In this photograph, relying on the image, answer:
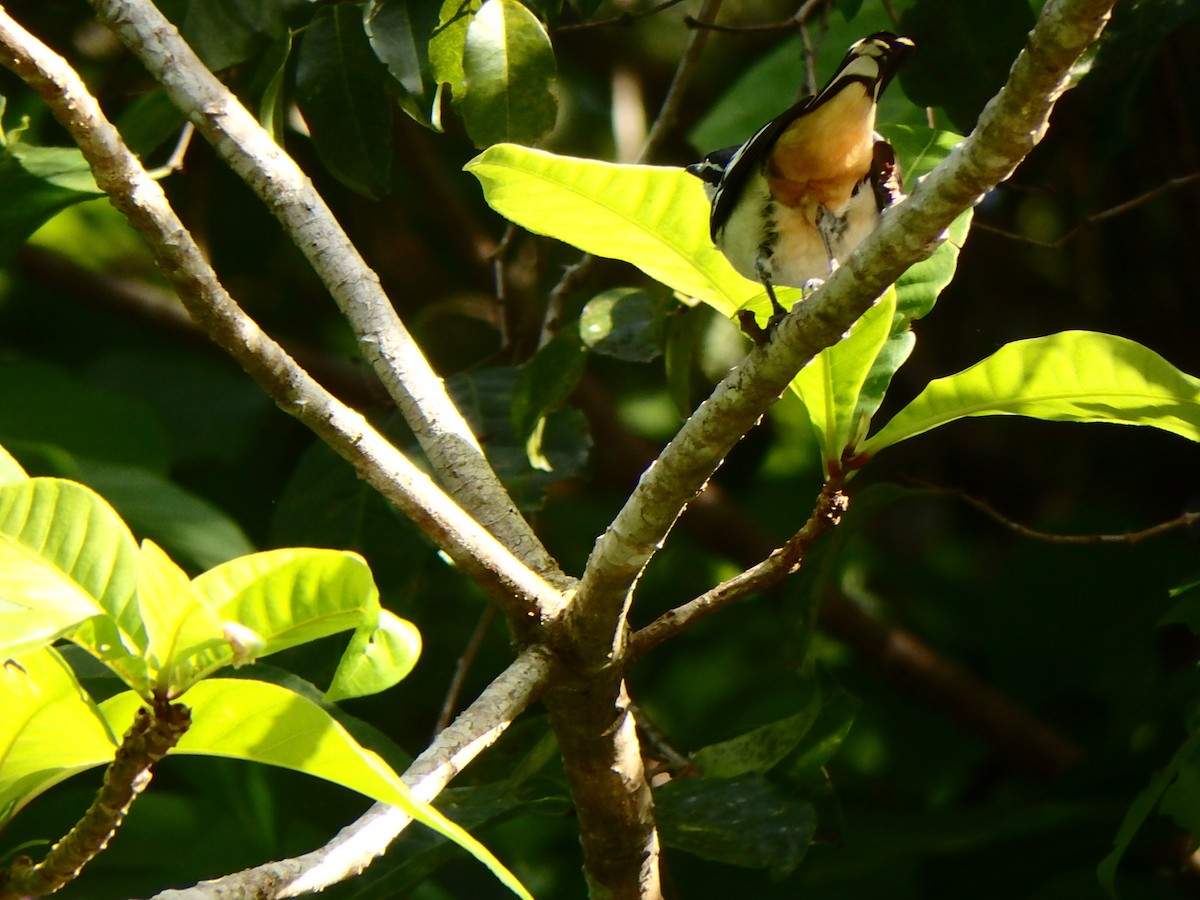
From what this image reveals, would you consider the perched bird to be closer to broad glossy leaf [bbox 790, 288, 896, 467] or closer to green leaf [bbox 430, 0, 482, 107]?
broad glossy leaf [bbox 790, 288, 896, 467]

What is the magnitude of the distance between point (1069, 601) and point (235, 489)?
5.16ft

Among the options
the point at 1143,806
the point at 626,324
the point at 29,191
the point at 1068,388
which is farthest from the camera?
the point at 626,324

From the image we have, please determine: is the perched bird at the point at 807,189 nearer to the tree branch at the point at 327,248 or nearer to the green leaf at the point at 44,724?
the tree branch at the point at 327,248

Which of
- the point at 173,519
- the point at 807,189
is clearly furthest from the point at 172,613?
the point at 173,519

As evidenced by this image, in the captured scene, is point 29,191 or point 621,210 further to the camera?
point 29,191

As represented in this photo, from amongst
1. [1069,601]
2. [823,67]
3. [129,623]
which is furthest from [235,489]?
[129,623]

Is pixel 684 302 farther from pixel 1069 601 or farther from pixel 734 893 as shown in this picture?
pixel 1069 601

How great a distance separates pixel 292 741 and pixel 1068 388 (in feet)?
2.10

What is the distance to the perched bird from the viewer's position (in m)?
1.18

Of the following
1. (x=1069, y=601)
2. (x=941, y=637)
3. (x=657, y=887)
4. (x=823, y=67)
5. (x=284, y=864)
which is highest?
(x=823, y=67)

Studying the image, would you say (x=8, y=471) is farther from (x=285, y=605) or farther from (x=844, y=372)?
(x=844, y=372)

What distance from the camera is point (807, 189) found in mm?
1293

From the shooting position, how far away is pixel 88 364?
267 centimetres

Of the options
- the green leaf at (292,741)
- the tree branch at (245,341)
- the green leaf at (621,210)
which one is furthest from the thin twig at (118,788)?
the green leaf at (621,210)
